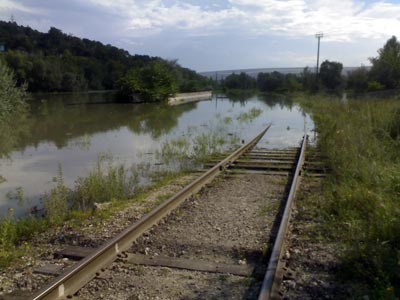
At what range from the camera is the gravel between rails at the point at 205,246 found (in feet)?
13.8

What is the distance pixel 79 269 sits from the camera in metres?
4.31

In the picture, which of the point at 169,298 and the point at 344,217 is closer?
the point at 169,298

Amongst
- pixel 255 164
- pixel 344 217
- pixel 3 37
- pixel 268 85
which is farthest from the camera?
pixel 268 85

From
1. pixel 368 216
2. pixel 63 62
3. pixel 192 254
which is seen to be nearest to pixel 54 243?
pixel 192 254

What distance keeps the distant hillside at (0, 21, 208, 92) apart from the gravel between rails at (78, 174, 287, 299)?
146 feet

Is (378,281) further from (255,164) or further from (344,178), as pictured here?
(255,164)

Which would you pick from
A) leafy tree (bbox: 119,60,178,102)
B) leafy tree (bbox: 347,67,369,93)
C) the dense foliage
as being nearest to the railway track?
the dense foliage

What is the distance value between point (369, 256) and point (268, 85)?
396 feet

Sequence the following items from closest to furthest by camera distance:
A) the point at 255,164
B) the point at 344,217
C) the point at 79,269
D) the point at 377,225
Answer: the point at 79,269
the point at 377,225
the point at 344,217
the point at 255,164

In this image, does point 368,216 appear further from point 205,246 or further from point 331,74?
point 331,74

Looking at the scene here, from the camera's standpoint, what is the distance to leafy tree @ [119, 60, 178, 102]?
165ft

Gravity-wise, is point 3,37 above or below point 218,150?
above

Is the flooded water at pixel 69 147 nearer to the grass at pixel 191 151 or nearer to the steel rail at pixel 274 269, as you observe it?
the grass at pixel 191 151

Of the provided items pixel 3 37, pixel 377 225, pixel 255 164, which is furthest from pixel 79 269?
pixel 3 37
